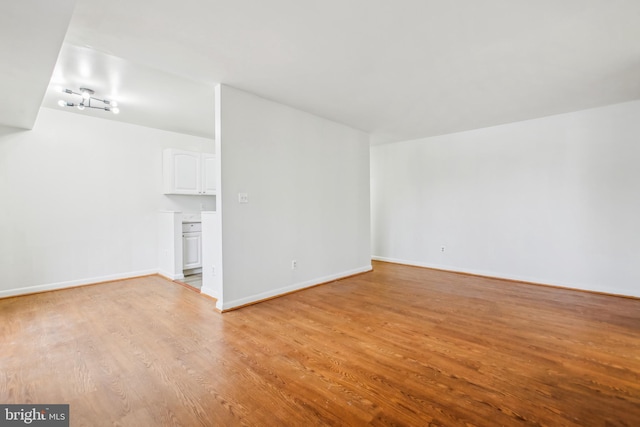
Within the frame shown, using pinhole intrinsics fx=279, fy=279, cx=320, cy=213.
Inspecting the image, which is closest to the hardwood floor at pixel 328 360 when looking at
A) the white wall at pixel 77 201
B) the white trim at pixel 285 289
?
the white trim at pixel 285 289

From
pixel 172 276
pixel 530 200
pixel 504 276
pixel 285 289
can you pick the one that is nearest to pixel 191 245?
pixel 172 276

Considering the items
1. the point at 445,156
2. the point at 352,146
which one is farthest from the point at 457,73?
the point at 445,156

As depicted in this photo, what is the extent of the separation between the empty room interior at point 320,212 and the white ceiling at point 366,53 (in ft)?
0.08

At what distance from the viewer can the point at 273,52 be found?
2.48 metres

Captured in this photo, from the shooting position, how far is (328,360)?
211 centimetres

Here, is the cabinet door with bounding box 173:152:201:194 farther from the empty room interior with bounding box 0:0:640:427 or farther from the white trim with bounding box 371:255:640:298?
the white trim with bounding box 371:255:640:298

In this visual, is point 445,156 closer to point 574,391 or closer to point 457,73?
point 457,73

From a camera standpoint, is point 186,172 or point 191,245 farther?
point 186,172

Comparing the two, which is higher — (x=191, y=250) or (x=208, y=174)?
(x=208, y=174)

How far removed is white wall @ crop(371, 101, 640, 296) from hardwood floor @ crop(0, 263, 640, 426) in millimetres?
725

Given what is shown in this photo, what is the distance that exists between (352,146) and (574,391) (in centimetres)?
404

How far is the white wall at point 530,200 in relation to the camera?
12.2ft

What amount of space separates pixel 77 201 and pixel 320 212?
12.0 ft

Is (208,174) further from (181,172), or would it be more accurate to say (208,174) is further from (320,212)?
(320,212)
